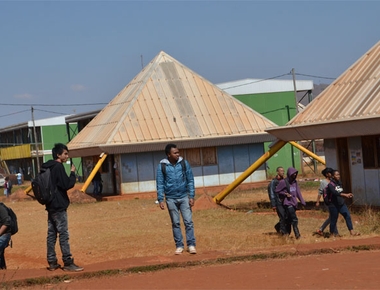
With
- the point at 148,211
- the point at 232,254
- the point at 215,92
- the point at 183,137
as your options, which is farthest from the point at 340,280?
the point at 215,92

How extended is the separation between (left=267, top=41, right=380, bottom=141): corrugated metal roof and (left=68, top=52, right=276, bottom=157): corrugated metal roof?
1268 cm

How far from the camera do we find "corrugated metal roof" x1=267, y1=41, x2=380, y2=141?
2250cm

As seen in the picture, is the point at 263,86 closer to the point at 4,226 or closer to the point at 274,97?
the point at 274,97

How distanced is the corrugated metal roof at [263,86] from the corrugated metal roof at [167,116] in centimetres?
1624

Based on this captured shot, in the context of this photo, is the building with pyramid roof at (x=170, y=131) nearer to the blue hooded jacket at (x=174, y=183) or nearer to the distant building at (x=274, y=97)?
the distant building at (x=274, y=97)

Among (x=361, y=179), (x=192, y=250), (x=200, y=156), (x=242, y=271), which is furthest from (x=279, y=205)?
(x=200, y=156)

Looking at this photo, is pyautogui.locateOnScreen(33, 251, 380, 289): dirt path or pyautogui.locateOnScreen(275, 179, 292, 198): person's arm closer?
pyautogui.locateOnScreen(33, 251, 380, 289): dirt path

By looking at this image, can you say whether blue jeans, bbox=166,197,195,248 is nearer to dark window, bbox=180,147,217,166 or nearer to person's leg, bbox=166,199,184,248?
person's leg, bbox=166,199,184,248

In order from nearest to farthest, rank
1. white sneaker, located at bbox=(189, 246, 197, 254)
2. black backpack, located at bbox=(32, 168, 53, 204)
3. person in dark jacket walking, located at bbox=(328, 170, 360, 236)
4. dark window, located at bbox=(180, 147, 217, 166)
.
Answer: black backpack, located at bbox=(32, 168, 53, 204) → white sneaker, located at bbox=(189, 246, 197, 254) → person in dark jacket walking, located at bbox=(328, 170, 360, 236) → dark window, located at bbox=(180, 147, 217, 166)

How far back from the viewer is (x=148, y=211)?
28.9 meters

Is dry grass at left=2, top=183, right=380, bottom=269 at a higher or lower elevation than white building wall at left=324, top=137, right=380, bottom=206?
lower

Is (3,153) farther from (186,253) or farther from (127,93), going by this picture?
(186,253)

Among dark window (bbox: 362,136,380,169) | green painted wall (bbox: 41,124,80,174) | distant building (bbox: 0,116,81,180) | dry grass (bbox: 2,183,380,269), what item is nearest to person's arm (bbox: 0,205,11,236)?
dry grass (bbox: 2,183,380,269)

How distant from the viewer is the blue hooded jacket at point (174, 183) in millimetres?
13938
